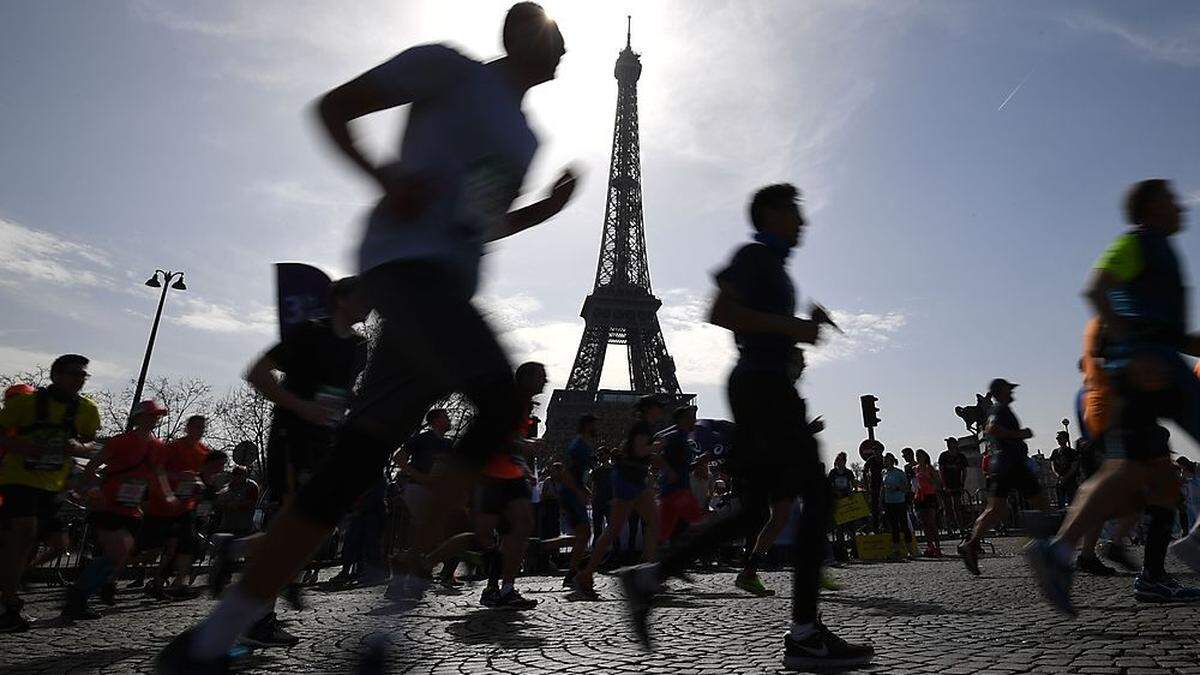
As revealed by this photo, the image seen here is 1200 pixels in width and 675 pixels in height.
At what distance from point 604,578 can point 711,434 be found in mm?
2350

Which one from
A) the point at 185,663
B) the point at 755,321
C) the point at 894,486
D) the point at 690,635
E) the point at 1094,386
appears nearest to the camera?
the point at 185,663

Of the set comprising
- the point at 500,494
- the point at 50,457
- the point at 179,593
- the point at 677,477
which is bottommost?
the point at 179,593

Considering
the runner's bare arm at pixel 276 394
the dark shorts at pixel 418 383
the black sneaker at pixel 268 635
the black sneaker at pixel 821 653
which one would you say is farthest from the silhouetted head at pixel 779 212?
the black sneaker at pixel 268 635

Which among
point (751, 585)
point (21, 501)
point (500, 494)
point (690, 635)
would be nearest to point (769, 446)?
point (690, 635)

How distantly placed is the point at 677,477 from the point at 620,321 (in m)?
55.8

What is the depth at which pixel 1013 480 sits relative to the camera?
775 cm

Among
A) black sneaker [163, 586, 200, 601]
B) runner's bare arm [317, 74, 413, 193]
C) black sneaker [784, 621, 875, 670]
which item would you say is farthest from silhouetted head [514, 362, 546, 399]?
black sneaker [163, 586, 200, 601]

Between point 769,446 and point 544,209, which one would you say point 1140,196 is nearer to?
point 769,446

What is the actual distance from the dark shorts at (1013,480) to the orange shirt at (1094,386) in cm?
338

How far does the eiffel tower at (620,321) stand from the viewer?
2468 inches

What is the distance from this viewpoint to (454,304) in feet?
7.28

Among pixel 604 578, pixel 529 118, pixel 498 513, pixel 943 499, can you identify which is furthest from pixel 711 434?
pixel 943 499

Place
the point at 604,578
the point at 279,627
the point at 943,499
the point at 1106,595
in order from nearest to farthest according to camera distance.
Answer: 1. the point at 279,627
2. the point at 1106,595
3. the point at 604,578
4. the point at 943,499

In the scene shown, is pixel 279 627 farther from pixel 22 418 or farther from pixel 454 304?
pixel 454 304
